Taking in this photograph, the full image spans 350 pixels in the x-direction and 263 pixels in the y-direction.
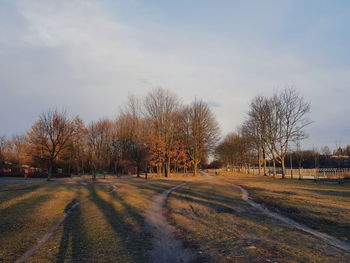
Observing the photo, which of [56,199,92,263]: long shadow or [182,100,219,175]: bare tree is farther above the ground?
[182,100,219,175]: bare tree

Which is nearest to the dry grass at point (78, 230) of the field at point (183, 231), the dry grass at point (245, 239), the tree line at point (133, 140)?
the field at point (183, 231)

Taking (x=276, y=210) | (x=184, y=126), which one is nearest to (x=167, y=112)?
(x=184, y=126)

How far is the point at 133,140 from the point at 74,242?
41.8 meters

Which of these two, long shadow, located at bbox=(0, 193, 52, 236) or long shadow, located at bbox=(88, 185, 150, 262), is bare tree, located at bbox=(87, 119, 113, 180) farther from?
long shadow, located at bbox=(88, 185, 150, 262)

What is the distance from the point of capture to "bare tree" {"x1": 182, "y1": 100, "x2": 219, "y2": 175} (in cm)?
5009

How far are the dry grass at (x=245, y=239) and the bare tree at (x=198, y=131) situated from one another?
38.1m

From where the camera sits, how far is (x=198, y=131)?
49.9 meters

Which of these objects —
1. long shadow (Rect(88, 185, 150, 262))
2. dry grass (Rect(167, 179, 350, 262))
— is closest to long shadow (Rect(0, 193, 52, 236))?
long shadow (Rect(88, 185, 150, 262))

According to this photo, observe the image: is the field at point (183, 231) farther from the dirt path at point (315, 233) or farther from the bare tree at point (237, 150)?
the bare tree at point (237, 150)

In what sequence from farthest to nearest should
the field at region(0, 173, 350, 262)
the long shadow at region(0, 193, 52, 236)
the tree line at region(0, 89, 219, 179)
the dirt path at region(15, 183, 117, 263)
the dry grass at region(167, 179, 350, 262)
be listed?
the tree line at region(0, 89, 219, 179), the long shadow at region(0, 193, 52, 236), the dirt path at region(15, 183, 117, 263), the field at region(0, 173, 350, 262), the dry grass at region(167, 179, 350, 262)

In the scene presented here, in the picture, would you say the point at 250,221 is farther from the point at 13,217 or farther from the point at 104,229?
the point at 13,217

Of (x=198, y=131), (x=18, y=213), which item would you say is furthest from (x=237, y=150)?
(x=18, y=213)

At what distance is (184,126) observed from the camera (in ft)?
176

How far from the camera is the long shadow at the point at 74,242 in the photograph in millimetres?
6411
